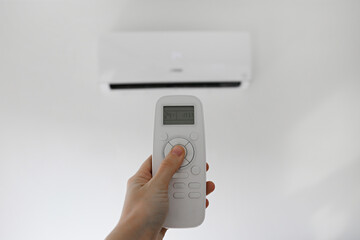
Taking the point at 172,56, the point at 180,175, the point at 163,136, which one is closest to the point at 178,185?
the point at 180,175

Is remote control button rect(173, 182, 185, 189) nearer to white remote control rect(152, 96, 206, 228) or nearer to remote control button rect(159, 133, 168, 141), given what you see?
white remote control rect(152, 96, 206, 228)

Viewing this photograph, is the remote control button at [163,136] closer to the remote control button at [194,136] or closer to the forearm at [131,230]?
the remote control button at [194,136]

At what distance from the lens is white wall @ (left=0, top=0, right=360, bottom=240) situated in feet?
4.36

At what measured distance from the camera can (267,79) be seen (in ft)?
4.43

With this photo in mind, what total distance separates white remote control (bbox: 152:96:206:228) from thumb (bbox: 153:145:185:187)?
0.02m

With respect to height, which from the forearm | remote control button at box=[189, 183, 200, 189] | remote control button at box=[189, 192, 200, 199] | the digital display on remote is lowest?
the forearm

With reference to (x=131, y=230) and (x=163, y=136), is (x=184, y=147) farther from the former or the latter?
(x=131, y=230)

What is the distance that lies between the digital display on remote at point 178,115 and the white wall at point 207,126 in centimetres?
70

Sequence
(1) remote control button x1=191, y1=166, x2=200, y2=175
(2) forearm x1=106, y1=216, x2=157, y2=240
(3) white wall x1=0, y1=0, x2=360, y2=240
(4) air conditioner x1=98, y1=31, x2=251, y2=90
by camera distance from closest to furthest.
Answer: (2) forearm x1=106, y1=216, x2=157, y2=240 < (1) remote control button x1=191, y1=166, x2=200, y2=175 < (4) air conditioner x1=98, y1=31, x2=251, y2=90 < (3) white wall x1=0, y1=0, x2=360, y2=240

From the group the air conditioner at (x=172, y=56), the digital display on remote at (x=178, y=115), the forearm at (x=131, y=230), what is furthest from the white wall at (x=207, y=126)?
the forearm at (x=131, y=230)

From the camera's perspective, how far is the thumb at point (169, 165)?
21.5 inches

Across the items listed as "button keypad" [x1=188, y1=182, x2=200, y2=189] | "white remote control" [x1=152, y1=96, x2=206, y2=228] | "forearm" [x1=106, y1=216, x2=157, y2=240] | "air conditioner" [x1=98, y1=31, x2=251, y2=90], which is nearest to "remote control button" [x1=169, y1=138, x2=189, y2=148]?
"white remote control" [x1=152, y1=96, x2=206, y2=228]

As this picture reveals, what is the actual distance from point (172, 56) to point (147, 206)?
2.73ft

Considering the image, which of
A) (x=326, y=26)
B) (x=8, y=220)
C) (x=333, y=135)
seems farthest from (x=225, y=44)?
(x=8, y=220)
